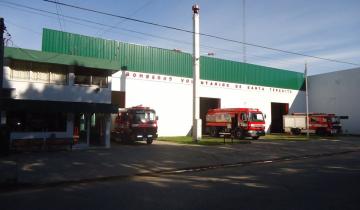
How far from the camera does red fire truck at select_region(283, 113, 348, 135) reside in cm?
3809

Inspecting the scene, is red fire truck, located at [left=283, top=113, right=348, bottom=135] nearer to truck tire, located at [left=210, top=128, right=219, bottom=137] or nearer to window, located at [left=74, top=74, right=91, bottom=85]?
truck tire, located at [left=210, top=128, right=219, bottom=137]

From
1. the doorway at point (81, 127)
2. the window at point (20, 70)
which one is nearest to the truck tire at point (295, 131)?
the doorway at point (81, 127)

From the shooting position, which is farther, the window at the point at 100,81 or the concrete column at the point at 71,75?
the window at the point at 100,81

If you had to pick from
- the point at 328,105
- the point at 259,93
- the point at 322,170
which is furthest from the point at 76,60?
the point at 328,105

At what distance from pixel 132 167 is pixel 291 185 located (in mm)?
6687

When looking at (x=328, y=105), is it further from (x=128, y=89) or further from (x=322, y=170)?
(x=322, y=170)

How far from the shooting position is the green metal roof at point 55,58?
1873cm

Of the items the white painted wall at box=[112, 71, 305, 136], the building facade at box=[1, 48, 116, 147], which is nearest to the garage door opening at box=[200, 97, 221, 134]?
the white painted wall at box=[112, 71, 305, 136]

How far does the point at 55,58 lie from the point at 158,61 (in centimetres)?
1501

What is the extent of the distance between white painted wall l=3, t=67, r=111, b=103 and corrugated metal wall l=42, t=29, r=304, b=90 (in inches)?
325

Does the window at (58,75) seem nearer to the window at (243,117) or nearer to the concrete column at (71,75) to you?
the concrete column at (71,75)

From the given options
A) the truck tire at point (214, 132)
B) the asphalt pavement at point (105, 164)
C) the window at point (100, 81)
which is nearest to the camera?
the asphalt pavement at point (105, 164)

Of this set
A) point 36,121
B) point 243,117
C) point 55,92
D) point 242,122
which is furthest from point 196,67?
point 36,121

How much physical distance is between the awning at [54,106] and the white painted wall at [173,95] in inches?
373
